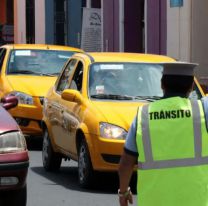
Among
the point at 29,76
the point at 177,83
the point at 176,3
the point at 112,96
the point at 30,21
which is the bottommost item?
the point at 29,76

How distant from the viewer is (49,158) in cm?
1040

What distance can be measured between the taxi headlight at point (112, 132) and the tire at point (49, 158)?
2.03 metres

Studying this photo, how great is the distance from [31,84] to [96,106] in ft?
13.9

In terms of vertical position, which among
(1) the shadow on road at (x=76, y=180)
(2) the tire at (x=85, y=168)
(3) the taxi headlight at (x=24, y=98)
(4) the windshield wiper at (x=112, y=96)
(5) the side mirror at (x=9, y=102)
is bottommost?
(1) the shadow on road at (x=76, y=180)

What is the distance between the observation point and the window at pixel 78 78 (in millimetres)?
9662

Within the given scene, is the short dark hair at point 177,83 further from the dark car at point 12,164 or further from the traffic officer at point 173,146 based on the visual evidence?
the dark car at point 12,164

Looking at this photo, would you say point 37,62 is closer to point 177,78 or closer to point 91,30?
point 177,78

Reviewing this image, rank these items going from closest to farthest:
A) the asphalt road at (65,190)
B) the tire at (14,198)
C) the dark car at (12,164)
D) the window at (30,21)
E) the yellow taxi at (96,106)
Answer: the dark car at (12,164), the tire at (14,198), the asphalt road at (65,190), the yellow taxi at (96,106), the window at (30,21)

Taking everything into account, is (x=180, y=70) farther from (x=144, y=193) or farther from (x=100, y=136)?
(x=100, y=136)

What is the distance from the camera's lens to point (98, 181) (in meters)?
9.24

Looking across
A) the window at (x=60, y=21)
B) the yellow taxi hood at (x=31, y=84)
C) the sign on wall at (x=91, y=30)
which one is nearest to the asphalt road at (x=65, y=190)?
the yellow taxi hood at (x=31, y=84)

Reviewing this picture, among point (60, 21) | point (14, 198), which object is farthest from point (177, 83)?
point (60, 21)

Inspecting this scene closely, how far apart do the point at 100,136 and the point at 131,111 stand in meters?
0.48

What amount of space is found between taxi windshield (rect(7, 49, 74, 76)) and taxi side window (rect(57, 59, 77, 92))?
10.4ft
